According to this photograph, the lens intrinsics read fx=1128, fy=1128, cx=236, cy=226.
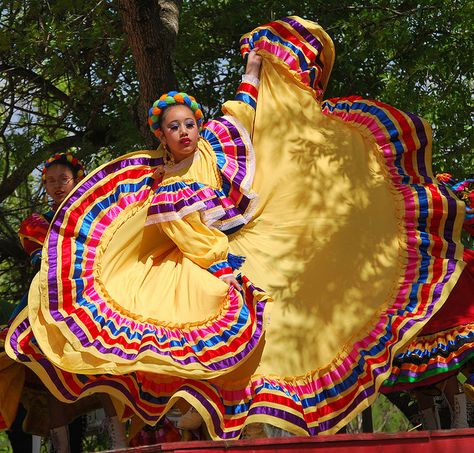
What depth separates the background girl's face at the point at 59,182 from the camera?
266 inches

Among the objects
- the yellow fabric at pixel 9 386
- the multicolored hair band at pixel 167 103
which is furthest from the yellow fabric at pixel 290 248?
the yellow fabric at pixel 9 386

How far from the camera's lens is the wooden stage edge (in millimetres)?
4578

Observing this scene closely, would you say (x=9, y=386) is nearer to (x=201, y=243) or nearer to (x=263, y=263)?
(x=201, y=243)

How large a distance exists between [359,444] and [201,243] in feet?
5.63

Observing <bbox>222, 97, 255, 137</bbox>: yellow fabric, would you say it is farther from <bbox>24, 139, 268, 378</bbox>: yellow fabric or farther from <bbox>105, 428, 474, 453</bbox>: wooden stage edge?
<bbox>105, 428, 474, 453</bbox>: wooden stage edge

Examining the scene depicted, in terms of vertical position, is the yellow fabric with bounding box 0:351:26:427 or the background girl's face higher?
the background girl's face

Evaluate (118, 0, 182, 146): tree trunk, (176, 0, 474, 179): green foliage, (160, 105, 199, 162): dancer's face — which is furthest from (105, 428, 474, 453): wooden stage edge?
(176, 0, 474, 179): green foliage

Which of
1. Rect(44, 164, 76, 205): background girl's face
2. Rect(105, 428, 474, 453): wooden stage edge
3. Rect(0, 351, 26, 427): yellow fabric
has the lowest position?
Rect(105, 428, 474, 453): wooden stage edge

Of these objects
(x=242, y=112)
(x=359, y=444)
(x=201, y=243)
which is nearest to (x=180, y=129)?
(x=242, y=112)

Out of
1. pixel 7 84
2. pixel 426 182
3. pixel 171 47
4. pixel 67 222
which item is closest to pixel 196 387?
pixel 67 222

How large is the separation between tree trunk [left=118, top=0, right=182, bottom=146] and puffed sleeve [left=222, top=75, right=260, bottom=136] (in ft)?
3.33

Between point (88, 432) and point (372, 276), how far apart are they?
7.45 feet

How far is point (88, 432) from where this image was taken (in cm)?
743

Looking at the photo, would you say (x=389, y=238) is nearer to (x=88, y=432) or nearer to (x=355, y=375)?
(x=355, y=375)
